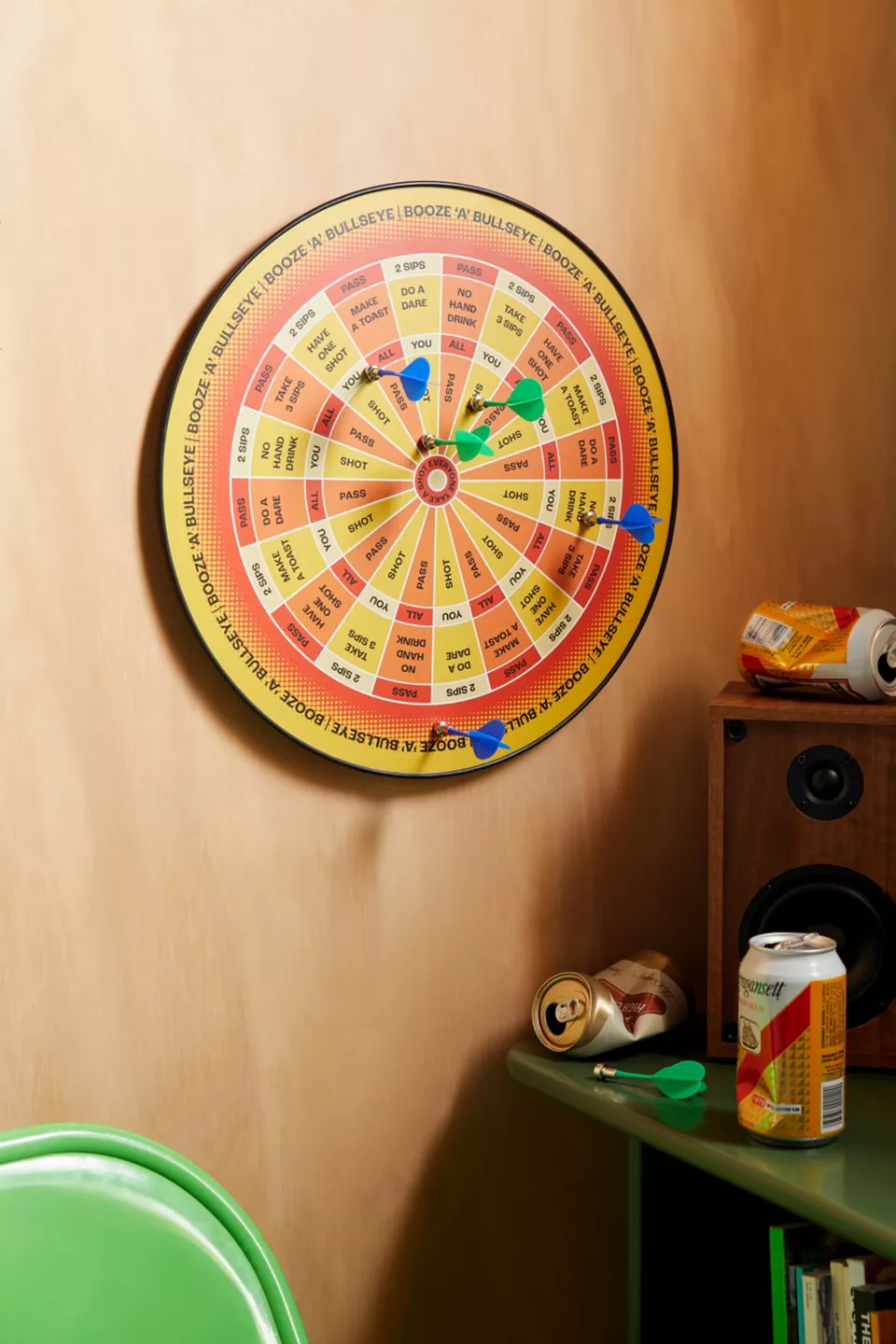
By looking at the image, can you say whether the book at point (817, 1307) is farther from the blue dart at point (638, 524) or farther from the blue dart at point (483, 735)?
the blue dart at point (638, 524)

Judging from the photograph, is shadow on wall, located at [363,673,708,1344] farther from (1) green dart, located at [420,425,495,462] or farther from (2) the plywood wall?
(1) green dart, located at [420,425,495,462]

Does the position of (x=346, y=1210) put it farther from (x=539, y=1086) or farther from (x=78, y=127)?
(x=78, y=127)

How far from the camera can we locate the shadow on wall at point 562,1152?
1.41 metres

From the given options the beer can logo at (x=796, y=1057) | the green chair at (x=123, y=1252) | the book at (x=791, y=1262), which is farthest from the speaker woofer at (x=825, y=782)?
the green chair at (x=123, y=1252)

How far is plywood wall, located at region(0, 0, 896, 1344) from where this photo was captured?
1.17 m

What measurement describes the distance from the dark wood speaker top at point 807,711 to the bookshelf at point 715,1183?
1.26ft

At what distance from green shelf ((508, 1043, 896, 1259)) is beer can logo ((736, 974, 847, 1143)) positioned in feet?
0.09

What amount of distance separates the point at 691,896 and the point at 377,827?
46cm

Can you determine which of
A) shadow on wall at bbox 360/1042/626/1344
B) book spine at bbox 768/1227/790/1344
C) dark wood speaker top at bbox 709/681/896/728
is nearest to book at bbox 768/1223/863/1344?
book spine at bbox 768/1227/790/1344

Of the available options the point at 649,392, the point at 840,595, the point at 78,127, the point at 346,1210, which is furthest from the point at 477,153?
the point at 346,1210

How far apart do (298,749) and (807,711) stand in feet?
1.80

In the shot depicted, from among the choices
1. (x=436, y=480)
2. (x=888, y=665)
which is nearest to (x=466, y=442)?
(x=436, y=480)

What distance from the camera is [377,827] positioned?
1354mm

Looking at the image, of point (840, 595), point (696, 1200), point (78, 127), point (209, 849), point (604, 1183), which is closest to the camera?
point (78, 127)
